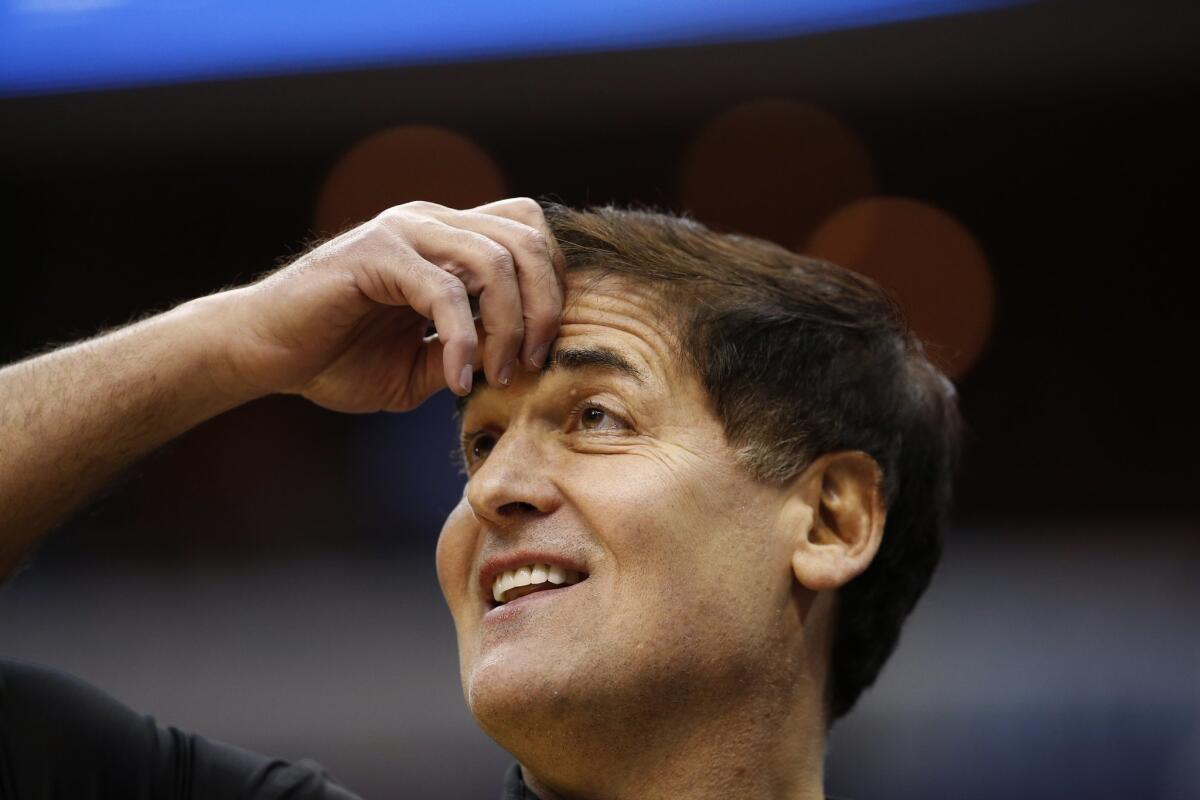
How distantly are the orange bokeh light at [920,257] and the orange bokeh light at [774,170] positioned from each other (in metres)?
0.14

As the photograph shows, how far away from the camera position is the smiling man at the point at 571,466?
2.25 metres

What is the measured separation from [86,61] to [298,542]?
260 centimetres

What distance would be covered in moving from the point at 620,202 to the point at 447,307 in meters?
4.82

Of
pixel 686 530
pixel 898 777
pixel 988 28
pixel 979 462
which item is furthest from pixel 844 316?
pixel 979 462

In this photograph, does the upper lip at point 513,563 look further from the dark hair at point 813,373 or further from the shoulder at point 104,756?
the shoulder at point 104,756

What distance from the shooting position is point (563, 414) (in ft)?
7.88

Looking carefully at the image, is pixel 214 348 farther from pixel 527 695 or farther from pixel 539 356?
pixel 527 695

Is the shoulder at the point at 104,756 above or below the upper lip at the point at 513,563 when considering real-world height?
below

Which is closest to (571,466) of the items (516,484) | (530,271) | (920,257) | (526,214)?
(516,484)

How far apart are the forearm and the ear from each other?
3.50ft

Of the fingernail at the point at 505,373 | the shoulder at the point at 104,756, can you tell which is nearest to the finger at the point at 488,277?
the fingernail at the point at 505,373

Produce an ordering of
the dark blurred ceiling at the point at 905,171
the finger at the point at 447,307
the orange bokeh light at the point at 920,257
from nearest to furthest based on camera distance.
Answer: the finger at the point at 447,307
the dark blurred ceiling at the point at 905,171
the orange bokeh light at the point at 920,257

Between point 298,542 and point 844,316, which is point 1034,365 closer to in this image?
point 298,542

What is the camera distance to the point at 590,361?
239 cm
